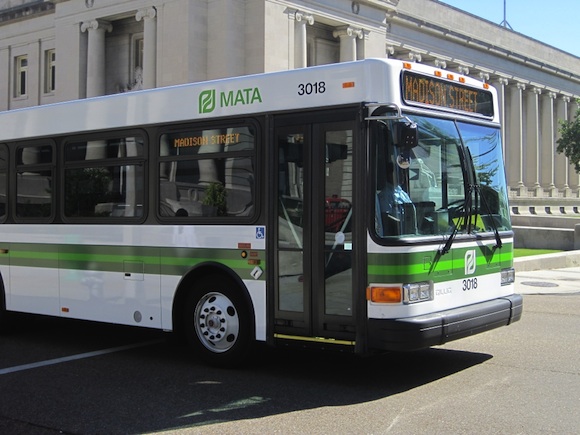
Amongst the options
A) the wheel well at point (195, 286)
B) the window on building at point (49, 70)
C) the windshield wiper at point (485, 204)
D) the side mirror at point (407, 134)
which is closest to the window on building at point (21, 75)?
the window on building at point (49, 70)

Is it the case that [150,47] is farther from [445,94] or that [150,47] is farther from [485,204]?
[485,204]

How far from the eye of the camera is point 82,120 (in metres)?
9.30

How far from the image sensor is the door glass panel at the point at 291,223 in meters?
7.36

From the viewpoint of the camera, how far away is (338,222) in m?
7.14

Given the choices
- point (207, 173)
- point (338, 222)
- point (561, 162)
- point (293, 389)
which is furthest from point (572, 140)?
point (293, 389)

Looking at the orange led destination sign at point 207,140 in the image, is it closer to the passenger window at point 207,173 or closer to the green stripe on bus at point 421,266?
the passenger window at point 207,173

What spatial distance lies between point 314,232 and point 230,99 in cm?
180

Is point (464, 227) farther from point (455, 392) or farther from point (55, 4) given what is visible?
point (55, 4)

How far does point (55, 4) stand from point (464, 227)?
163ft

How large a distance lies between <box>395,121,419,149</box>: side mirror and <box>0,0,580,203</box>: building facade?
36.5m

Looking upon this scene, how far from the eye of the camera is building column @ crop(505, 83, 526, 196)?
2798 inches

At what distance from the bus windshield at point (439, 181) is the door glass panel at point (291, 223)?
2.86 ft

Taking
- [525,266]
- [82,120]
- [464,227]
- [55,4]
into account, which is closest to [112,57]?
[55,4]

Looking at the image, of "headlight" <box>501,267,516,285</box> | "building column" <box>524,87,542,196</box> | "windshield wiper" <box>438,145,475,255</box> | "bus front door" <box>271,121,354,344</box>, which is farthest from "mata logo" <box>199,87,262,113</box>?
"building column" <box>524,87,542,196</box>
